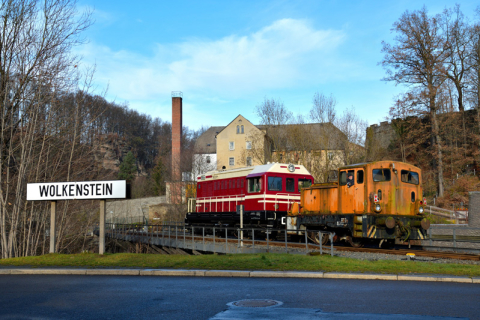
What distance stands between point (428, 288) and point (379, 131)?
56904mm

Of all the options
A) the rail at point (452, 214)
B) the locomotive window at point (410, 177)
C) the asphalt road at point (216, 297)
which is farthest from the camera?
the rail at point (452, 214)

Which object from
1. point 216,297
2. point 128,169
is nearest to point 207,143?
point 128,169

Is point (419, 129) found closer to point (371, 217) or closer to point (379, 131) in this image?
point (379, 131)

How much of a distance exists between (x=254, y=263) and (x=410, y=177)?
384 inches

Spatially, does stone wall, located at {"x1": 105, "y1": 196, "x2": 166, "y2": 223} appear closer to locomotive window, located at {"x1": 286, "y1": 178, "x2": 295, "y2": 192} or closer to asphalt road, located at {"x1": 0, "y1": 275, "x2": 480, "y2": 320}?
locomotive window, located at {"x1": 286, "y1": 178, "x2": 295, "y2": 192}

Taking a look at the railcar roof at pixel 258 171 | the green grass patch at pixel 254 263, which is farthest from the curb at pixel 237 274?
the railcar roof at pixel 258 171

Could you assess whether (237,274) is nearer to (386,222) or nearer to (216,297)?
(216,297)

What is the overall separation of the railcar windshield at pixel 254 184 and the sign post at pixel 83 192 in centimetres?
1018

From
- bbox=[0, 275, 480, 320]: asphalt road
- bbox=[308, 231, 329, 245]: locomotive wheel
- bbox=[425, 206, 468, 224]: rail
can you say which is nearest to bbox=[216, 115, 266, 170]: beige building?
bbox=[425, 206, 468, 224]: rail

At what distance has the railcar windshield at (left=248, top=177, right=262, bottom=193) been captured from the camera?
24.6 meters

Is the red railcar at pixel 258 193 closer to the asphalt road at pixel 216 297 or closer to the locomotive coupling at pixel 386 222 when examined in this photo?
the locomotive coupling at pixel 386 222

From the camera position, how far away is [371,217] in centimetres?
1802

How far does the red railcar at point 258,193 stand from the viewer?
24141 mm

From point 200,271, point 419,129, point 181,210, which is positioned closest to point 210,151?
point 181,210
